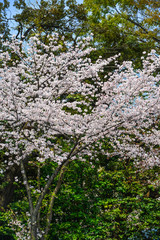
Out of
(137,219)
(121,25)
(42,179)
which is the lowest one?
(137,219)

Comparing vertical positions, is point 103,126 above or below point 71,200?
above

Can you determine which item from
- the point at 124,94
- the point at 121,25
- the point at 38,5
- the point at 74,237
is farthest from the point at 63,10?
the point at 74,237

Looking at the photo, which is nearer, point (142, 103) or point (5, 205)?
point (142, 103)

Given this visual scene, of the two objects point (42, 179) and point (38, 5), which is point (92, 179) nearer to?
point (42, 179)

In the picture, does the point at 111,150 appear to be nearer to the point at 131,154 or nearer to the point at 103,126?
the point at 131,154

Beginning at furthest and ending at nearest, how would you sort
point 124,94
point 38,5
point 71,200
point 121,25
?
point 121,25, point 38,5, point 71,200, point 124,94

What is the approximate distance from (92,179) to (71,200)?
0.78 meters

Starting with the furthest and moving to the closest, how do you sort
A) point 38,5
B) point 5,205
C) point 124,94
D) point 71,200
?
point 38,5 < point 5,205 < point 71,200 < point 124,94

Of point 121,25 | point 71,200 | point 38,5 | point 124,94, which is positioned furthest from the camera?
point 121,25

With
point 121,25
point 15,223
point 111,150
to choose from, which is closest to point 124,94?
point 111,150

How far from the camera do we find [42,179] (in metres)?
5.61

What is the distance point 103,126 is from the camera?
492 centimetres

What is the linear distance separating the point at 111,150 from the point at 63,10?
24.1 ft

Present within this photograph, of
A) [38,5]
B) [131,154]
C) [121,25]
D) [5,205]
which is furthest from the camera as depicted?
[121,25]
